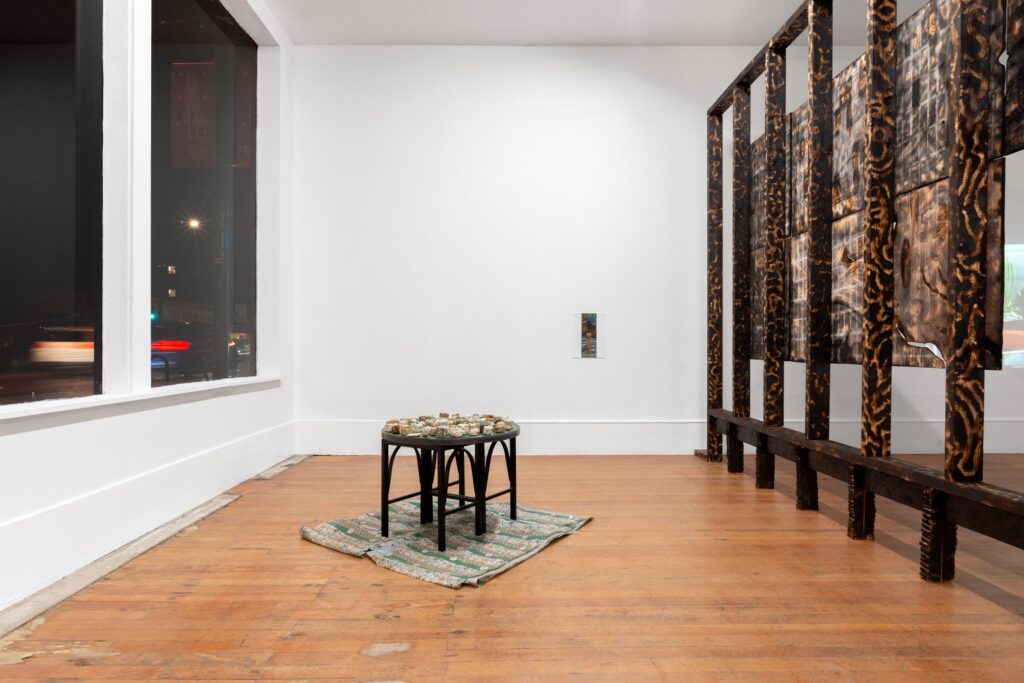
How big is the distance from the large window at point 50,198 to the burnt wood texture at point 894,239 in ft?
10.9

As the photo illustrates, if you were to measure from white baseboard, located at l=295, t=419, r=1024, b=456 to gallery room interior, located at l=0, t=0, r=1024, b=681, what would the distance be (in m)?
0.03

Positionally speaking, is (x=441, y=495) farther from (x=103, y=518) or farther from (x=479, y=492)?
(x=103, y=518)

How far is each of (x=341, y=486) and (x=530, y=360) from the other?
1.82m

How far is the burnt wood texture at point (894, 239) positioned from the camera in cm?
229

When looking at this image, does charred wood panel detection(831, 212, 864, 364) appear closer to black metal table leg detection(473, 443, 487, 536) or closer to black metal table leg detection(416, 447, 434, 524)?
black metal table leg detection(473, 443, 487, 536)

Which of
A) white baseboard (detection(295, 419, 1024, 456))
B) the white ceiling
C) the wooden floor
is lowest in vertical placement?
the wooden floor

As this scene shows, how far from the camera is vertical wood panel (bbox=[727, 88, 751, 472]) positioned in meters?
4.30

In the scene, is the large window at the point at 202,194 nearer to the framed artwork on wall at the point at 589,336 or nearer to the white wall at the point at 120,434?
the white wall at the point at 120,434

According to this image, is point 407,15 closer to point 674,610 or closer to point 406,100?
point 406,100

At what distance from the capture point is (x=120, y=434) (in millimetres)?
2842

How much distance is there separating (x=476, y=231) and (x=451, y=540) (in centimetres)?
291

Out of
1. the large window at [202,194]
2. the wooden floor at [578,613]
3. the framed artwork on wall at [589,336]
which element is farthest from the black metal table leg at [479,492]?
the framed artwork on wall at [589,336]

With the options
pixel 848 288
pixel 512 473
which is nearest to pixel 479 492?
pixel 512 473

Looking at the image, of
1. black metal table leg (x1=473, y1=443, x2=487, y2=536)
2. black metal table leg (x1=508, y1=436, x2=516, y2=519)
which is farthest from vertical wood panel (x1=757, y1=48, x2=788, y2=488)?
black metal table leg (x1=473, y1=443, x2=487, y2=536)
